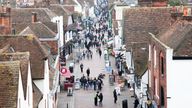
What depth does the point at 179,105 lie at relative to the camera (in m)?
38.9

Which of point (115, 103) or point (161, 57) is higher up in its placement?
point (161, 57)

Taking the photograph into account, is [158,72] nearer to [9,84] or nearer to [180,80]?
[180,80]

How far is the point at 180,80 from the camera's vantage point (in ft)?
127

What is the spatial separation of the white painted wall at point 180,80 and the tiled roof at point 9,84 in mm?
16822

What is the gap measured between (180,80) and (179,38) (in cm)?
352

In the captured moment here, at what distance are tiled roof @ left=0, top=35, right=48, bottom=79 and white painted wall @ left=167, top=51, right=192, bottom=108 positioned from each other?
857 centimetres

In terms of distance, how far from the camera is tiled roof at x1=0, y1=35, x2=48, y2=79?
3912cm

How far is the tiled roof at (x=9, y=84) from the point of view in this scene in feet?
73.6

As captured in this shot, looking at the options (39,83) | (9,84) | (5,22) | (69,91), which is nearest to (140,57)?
(69,91)

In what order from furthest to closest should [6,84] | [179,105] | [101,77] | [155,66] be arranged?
[101,77], [155,66], [179,105], [6,84]

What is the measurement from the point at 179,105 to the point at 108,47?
61260mm

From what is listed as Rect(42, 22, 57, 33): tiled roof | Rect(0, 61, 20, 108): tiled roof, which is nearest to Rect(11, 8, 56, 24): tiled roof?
Rect(42, 22, 57, 33): tiled roof

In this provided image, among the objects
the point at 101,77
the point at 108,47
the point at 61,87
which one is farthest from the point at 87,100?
the point at 108,47

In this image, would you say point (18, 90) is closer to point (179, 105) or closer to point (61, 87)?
point (179, 105)
